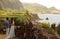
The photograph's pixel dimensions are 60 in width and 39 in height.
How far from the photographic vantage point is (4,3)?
63.8 ft

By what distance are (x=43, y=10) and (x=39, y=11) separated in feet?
1.12

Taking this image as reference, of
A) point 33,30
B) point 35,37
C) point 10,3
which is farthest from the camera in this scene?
point 10,3

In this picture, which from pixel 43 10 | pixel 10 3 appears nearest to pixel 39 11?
pixel 43 10

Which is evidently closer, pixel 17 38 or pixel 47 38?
pixel 47 38

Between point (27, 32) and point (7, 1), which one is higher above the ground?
point (7, 1)

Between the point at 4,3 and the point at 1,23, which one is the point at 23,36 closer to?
the point at 1,23

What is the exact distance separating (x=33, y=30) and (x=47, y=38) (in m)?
1.22

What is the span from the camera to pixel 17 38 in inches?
344

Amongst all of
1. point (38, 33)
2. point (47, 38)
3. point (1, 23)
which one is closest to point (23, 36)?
point (38, 33)

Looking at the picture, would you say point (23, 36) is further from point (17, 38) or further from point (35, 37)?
point (35, 37)

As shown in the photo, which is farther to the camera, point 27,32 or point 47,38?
point 27,32

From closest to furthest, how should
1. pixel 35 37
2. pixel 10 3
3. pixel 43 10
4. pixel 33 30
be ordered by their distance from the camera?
pixel 35 37, pixel 33 30, pixel 43 10, pixel 10 3

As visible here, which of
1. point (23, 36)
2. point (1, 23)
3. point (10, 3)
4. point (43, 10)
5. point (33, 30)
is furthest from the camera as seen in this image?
point (10, 3)

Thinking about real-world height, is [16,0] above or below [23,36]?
above
